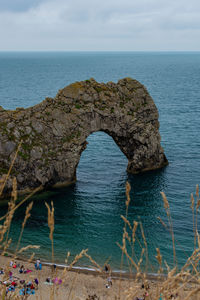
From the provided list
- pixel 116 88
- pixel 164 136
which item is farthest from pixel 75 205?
pixel 164 136

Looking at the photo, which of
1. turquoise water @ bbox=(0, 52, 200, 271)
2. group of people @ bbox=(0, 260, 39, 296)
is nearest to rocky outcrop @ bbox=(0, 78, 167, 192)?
turquoise water @ bbox=(0, 52, 200, 271)

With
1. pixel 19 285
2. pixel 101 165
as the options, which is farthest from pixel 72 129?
pixel 19 285

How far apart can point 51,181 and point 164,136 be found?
1373 inches

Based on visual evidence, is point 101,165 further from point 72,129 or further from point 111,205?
point 111,205

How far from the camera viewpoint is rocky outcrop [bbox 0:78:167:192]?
1629 inches

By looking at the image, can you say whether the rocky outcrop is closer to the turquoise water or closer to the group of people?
the turquoise water

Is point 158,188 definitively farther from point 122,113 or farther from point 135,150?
point 122,113

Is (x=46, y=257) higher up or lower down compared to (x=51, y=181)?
lower down

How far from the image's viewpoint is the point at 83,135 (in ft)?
149

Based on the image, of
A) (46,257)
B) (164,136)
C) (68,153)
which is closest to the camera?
(46,257)

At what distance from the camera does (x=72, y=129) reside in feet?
146

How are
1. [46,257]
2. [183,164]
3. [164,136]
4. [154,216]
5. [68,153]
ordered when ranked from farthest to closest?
[164,136] < [183,164] < [68,153] < [154,216] < [46,257]

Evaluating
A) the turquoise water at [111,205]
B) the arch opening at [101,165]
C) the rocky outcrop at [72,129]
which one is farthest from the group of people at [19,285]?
the arch opening at [101,165]

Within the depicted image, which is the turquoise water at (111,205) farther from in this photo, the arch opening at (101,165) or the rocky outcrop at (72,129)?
the rocky outcrop at (72,129)
